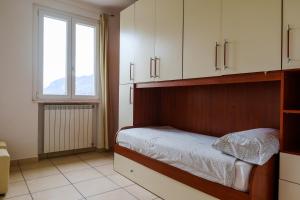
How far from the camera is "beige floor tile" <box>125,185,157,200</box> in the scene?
215 centimetres

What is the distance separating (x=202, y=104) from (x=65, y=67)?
2.35m

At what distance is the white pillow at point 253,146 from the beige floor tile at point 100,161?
83.3 inches

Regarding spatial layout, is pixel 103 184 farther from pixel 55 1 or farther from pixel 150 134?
pixel 55 1

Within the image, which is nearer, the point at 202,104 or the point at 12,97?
the point at 202,104

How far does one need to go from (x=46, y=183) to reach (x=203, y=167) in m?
1.85

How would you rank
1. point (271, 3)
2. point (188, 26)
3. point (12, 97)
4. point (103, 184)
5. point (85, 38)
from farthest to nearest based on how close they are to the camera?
1. point (85, 38)
2. point (12, 97)
3. point (103, 184)
4. point (188, 26)
5. point (271, 3)

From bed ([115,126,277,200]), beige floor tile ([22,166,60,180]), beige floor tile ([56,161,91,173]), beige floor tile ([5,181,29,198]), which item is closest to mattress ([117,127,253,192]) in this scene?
bed ([115,126,277,200])

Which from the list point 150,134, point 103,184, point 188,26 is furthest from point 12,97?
point 188,26

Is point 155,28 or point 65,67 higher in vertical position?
point 155,28

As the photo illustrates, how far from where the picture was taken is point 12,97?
10.1ft

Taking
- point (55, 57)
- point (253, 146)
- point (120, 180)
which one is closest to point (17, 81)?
point (55, 57)

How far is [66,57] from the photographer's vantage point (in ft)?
11.8

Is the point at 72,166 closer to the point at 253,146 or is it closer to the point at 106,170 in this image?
the point at 106,170

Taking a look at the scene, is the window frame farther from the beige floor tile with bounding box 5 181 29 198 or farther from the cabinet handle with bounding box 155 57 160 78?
the cabinet handle with bounding box 155 57 160 78
